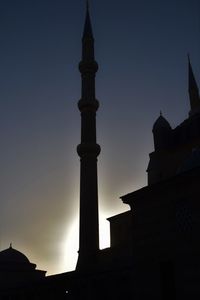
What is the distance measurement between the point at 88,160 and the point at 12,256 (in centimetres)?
942

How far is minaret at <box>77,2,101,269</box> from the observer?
1950cm

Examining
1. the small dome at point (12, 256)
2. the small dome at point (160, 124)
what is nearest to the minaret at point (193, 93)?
the small dome at point (160, 124)

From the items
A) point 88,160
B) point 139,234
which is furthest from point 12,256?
point 139,234

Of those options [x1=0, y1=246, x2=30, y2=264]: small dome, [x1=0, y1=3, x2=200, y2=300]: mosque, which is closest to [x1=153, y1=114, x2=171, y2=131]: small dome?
[x1=0, y1=3, x2=200, y2=300]: mosque

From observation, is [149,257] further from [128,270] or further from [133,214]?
[128,270]

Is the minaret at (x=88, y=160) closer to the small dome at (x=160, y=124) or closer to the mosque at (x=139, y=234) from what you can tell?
the mosque at (x=139, y=234)

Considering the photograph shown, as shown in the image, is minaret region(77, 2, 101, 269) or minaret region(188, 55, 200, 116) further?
minaret region(188, 55, 200, 116)

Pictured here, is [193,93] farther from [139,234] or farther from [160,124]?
[139,234]

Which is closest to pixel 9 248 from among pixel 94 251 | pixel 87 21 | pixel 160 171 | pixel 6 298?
pixel 6 298

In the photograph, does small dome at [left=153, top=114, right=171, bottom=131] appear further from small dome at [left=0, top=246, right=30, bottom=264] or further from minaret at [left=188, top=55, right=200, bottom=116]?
small dome at [left=0, top=246, right=30, bottom=264]

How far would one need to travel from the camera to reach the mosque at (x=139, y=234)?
10.6m

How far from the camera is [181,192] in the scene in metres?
11.0

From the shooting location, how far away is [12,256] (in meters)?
26.0

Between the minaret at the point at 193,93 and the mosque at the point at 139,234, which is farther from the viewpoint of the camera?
the minaret at the point at 193,93
